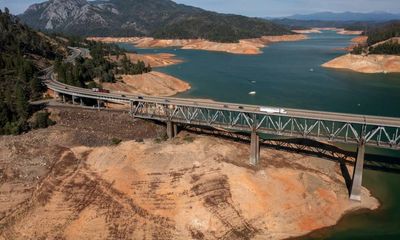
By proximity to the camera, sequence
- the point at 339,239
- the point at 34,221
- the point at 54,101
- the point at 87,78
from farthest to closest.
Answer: the point at 87,78, the point at 54,101, the point at 34,221, the point at 339,239

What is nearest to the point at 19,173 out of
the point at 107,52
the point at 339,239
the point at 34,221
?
the point at 34,221

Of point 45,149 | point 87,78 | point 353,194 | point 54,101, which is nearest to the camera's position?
point 353,194

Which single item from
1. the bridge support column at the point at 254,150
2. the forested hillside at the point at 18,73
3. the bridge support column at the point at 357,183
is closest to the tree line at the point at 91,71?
the forested hillside at the point at 18,73

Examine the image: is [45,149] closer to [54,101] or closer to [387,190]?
[54,101]

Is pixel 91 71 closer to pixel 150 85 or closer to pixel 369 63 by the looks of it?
pixel 150 85

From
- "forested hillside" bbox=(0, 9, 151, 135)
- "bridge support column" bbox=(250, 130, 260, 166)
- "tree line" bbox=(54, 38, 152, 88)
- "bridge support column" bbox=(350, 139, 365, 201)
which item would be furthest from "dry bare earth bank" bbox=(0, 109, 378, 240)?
"tree line" bbox=(54, 38, 152, 88)

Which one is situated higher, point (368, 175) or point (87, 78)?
point (87, 78)

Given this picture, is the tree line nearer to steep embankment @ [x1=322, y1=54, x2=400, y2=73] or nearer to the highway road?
the highway road
